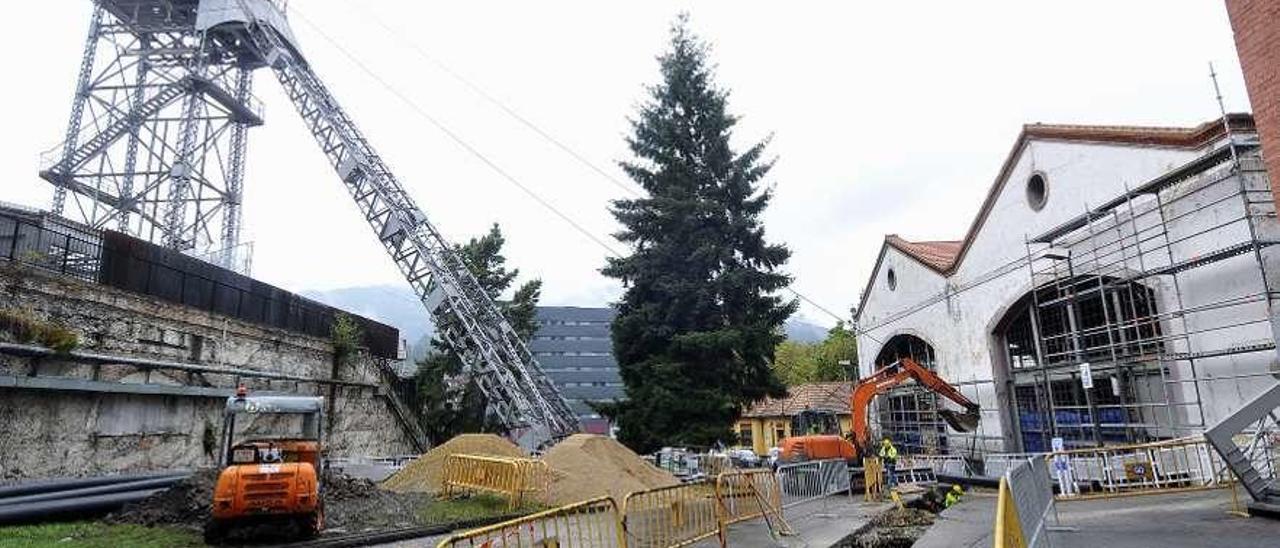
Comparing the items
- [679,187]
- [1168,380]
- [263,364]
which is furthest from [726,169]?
[263,364]

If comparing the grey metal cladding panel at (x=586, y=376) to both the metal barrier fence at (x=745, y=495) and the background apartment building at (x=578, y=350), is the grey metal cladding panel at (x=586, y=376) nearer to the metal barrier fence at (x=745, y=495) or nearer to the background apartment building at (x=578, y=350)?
the background apartment building at (x=578, y=350)

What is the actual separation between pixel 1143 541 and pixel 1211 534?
2.64 ft

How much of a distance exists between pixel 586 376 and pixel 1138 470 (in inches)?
3347

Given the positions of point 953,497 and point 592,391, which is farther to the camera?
point 592,391

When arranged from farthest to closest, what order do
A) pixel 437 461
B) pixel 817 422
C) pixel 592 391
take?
1. pixel 592 391
2. pixel 817 422
3. pixel 437 461

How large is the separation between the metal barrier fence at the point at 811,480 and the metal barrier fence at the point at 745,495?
11.0 feet

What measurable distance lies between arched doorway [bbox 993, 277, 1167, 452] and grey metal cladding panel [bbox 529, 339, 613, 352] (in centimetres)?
7880

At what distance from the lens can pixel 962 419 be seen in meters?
19.1

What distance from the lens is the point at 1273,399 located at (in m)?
8.10

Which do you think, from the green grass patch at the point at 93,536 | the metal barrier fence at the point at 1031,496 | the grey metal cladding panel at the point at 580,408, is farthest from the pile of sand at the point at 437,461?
the metal barrier fence at the point at 1031,496

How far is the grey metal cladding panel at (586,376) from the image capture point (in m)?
94.2

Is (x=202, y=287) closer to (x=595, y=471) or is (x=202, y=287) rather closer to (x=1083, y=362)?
(x=595, y=471)

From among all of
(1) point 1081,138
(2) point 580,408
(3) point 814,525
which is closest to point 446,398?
(3) point 814,525

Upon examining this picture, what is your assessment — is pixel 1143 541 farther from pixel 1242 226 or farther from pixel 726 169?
pixel 726 169
